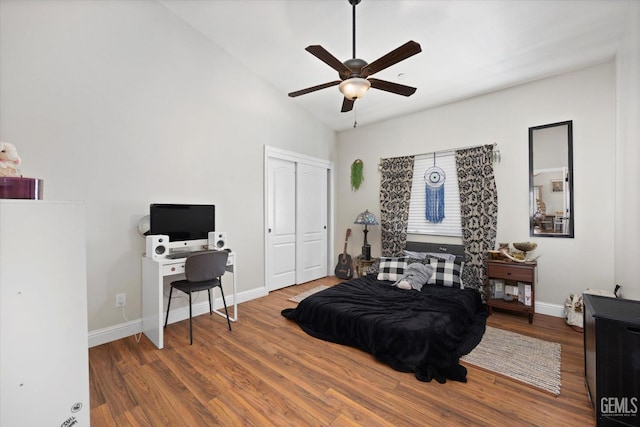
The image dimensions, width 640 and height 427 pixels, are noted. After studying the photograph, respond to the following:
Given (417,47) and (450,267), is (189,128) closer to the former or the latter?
(417,47)

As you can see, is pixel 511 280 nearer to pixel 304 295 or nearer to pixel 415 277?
pixel 415 277

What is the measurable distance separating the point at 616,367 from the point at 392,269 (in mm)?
2131

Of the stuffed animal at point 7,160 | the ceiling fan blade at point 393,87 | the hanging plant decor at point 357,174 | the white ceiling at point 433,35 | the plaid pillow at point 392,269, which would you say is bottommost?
the plaid pillow at point 392,269

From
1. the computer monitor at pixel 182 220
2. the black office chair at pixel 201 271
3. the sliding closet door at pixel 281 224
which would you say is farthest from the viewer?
the sliding closet door at pixel 281 224

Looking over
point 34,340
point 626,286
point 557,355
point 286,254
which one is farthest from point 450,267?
point 34,340

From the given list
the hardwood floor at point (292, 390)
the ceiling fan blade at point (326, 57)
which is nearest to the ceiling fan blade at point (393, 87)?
the ceiling fan blade at point (326, 57)

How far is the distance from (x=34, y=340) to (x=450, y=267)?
11.7 feet

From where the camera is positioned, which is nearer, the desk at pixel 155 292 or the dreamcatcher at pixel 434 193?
the desk at pixel 155 292

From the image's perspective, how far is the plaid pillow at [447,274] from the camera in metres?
3.24

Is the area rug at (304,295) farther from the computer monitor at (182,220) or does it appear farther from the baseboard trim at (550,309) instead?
the baseboard trim at (550,309)

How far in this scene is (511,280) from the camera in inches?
128

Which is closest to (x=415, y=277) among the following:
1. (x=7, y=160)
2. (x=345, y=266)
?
(x=345, y=266)

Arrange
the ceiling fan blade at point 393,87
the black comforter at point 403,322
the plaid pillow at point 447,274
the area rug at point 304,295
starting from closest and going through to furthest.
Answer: the black comforter at point 403,322, the ceiling fan blade at point 393,87, the plaid pillow at point 447,274, the area rug at point 304,295

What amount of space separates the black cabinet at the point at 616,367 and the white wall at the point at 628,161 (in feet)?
3.66
